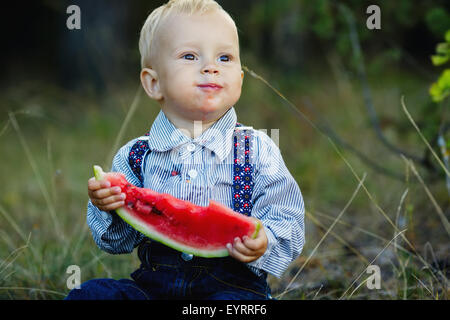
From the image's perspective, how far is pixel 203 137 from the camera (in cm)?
202

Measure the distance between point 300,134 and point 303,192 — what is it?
125cm

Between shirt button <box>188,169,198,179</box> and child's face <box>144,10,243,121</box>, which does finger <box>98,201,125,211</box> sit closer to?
shirt button <box>188,169,198,179</box>

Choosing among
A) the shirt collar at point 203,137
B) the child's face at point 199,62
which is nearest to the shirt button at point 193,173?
the shirt collar at point 203,137

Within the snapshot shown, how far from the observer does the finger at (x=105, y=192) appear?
1846mm

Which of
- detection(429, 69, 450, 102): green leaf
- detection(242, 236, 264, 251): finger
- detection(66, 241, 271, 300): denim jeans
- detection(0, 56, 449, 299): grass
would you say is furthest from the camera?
detection(0, 56, 449, 299): grass

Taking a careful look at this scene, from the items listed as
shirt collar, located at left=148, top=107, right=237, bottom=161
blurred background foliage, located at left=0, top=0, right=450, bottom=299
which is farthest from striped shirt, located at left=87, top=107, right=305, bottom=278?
A: blurred background foliage, located at left=0, top=0, right=450, bottom=299

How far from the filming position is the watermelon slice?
1871mm

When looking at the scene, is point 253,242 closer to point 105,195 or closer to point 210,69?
point 105,195

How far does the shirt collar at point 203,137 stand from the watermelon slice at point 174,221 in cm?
21

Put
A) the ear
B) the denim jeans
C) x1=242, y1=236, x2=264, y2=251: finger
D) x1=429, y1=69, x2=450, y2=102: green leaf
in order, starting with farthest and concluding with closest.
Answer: x1=429, y1=69, x2=450, y2=102: green leaf
the ear
the denim jeans
x1=242, y1=236, x2=264, y2=251: finger

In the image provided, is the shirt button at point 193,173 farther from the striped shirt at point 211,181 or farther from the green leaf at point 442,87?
the green leaf at point 442,87

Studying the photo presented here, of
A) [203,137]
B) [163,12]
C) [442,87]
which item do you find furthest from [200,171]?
[442,87]
